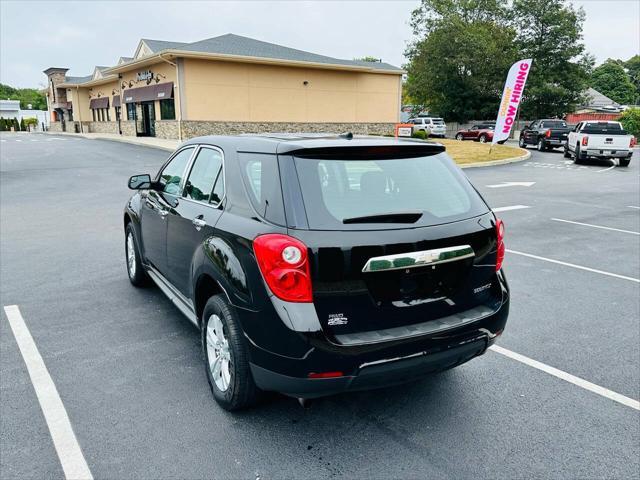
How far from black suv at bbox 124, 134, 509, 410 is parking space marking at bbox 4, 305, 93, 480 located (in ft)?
2.93

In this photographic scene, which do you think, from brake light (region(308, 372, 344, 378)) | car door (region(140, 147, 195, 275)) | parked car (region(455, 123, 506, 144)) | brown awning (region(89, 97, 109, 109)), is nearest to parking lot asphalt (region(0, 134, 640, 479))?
brake light (region(308, 372, 344, 378))

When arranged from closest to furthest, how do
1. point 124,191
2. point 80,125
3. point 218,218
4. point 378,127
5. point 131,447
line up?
1. point 131,447
2. point 218,218
3. point 124,191
4. point 378,127
5. point 80,125

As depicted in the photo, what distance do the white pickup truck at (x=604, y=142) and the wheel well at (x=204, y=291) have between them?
2294 cm

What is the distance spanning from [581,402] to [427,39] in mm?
50726

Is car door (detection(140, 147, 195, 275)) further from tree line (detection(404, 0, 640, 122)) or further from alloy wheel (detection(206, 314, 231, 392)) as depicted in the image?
tree line (detection(404, 0, 640, 122))

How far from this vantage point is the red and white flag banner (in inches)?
858

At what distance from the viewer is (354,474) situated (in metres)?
2.81

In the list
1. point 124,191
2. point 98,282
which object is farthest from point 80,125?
point 98,282

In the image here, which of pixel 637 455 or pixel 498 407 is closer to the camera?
pixel 637 455

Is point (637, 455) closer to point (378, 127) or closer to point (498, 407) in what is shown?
point (498, 407)

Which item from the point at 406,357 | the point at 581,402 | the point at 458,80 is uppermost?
the point at 458,80

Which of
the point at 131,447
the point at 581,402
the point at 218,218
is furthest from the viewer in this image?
the point at 581,402

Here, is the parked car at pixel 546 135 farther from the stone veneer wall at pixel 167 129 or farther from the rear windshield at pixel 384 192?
the rear windshield at pixel 384 192

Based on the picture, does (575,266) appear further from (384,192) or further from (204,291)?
(204,291)
